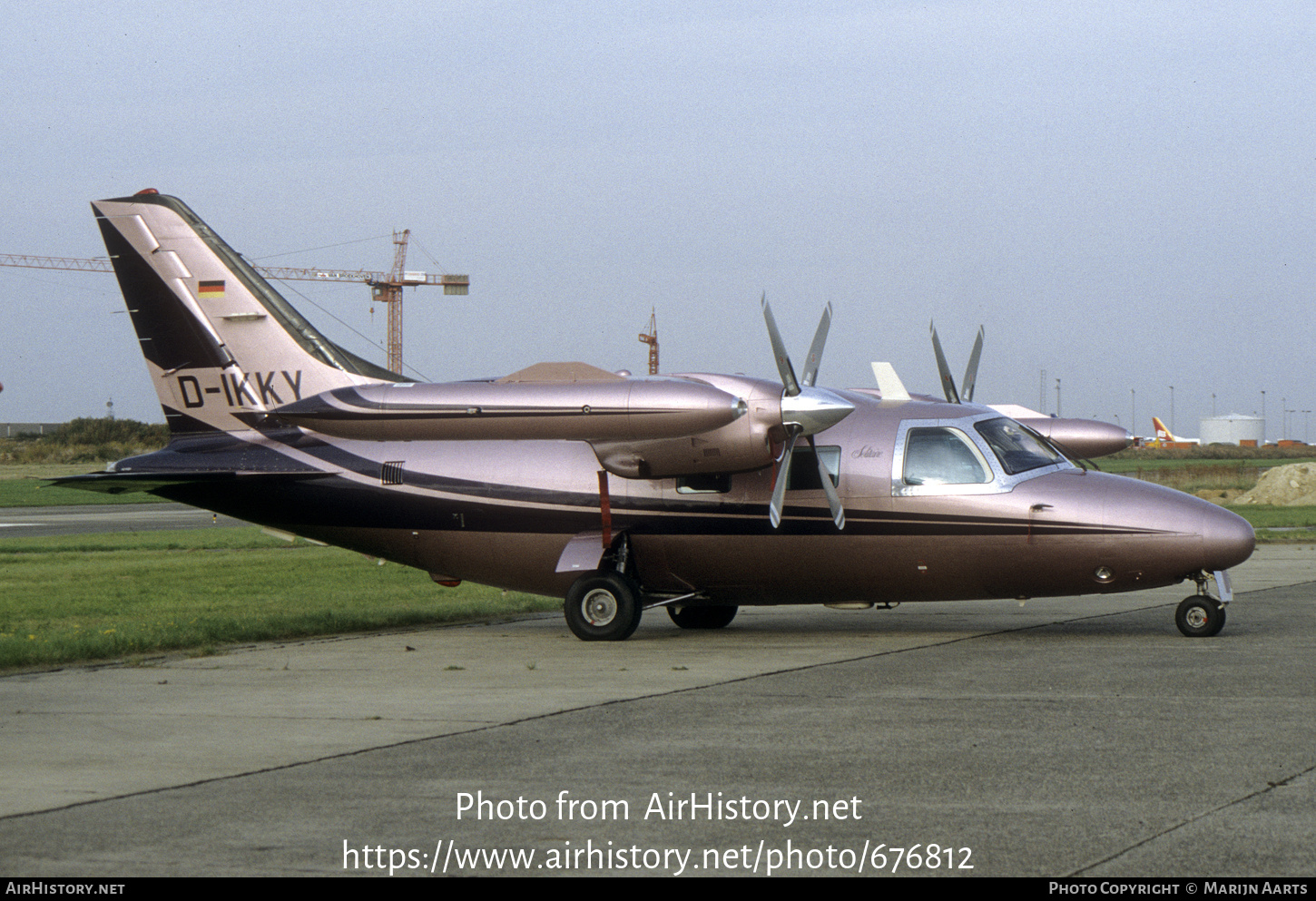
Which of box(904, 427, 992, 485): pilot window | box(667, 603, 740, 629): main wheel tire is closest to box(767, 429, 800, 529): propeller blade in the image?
box(904, 427, 992, 485): pilot window

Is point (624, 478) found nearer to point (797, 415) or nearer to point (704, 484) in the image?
point (704, 484)

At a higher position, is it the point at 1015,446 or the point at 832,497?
the point at 1015,446

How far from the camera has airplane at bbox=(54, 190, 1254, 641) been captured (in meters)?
15.4

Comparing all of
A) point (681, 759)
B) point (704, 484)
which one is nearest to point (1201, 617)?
point (704, 484)

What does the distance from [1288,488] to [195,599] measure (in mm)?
51364

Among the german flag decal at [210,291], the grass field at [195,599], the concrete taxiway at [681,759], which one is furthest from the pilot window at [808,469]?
the german flag decal at [210,291]

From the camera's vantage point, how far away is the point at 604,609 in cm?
1662

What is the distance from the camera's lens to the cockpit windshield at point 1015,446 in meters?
16.3

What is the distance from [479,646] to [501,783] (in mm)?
8179

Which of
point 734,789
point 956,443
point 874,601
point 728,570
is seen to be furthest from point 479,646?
point 734,789

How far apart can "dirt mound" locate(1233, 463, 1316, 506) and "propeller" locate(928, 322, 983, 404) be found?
45.8 m

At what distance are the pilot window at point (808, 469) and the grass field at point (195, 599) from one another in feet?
19.6

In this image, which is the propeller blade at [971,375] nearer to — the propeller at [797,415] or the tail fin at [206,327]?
the propeller at [797,415]
